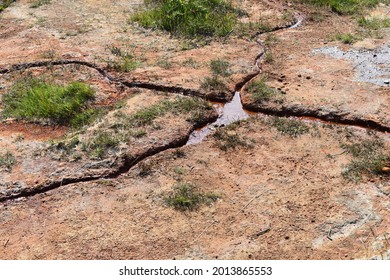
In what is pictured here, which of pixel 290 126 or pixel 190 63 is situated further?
pixel 190 63

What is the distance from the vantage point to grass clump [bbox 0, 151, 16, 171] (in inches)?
148

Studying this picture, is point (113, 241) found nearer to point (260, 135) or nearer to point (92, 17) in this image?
point (260, 135)

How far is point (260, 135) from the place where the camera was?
4.06 m

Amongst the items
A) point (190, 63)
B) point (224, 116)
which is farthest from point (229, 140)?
point (190, 63)

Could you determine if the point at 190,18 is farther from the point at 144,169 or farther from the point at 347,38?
the point at 144,169

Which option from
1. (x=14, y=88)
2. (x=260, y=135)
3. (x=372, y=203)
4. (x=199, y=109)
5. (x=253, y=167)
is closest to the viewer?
(x=372, y=203)

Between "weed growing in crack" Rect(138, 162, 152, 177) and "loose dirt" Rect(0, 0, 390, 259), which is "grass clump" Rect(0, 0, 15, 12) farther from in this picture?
"weed growing in crack" Rect(138, 162, 152, 177)

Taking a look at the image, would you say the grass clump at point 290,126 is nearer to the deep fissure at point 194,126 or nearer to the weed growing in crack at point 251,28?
the deep fissure at point 194,126

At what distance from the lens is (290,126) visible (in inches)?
162

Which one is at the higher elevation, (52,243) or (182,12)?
(182,12)

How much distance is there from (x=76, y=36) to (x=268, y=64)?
A: 2.30 m

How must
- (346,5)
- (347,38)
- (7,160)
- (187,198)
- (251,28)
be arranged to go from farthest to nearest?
1. (346,5)
2. (251,28)
3. (347,38)
4. (7,160)
5. (187,198)

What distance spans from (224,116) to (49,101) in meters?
1.56
